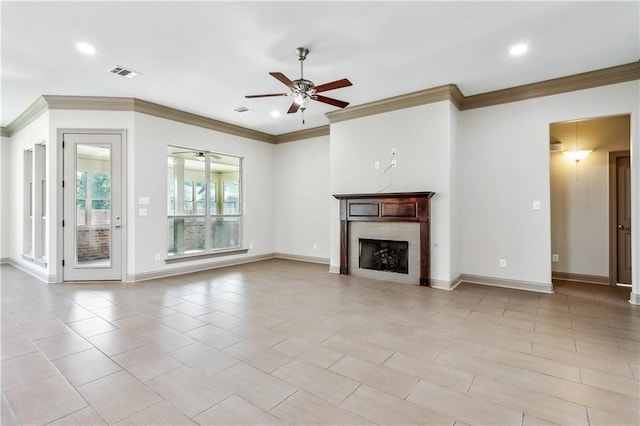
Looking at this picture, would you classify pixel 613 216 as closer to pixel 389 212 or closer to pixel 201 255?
pixel 389 212

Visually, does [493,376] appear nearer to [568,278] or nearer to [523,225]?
[523,225]

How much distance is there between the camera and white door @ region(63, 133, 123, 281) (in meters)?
5.18

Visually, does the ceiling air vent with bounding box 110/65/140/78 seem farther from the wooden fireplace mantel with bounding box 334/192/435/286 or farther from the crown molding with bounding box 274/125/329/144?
the crown molding with bounding box 274/125/329/144

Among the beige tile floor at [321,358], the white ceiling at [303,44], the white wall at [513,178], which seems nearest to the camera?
the beige tile floor at [321,358]

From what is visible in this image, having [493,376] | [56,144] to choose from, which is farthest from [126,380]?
[56,144]

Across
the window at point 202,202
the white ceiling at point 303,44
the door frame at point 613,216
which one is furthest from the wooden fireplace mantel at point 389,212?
the door frame at point 613,216

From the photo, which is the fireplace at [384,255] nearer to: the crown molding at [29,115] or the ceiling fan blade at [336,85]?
the ceiling fan blade at [336,85]

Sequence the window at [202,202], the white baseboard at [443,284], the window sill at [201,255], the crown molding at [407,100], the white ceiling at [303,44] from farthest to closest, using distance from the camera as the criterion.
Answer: the window at [202,202], the window sill at [201,255], the white baseboard at [443,284], the crown molding at [407,100], the white ceiling at [303,44]

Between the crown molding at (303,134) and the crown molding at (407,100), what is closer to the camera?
the crown molding at (407,100)

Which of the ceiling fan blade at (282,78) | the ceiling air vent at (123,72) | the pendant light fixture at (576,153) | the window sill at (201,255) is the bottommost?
the window sill at (201,255)

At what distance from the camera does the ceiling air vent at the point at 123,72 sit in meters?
4.05

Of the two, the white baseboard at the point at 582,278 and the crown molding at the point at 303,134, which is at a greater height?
the crown molding at the point at 303,134

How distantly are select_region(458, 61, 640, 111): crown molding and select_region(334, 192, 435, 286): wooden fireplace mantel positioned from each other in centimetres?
169

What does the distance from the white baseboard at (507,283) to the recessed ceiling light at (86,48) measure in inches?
227
